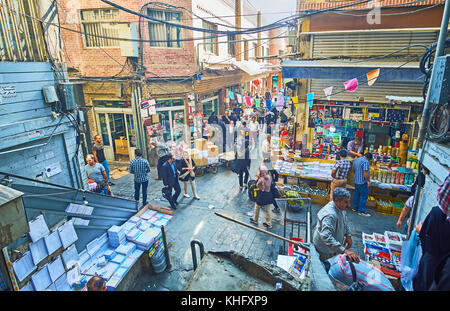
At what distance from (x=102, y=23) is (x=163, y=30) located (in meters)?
2.58

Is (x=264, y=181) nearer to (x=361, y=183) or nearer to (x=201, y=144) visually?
(x=361, y=183)

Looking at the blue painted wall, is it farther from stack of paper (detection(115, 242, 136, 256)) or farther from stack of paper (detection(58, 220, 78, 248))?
stack of paper (detection(115, 242, 136, 256))

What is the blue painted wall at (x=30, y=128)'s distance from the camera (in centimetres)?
548

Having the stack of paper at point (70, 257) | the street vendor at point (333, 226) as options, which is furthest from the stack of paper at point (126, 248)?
the street vendor at point (333, 226)

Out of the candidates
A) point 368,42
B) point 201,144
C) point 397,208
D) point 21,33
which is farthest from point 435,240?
point 201,144

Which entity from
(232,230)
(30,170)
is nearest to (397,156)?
(232,230)

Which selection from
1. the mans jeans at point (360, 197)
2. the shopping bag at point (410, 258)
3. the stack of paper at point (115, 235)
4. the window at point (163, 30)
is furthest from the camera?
the window at point (163, 30)

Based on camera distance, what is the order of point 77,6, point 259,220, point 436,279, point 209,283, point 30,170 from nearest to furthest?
point 436,279
point 209,283
point 30,170
point 259,220
point 77,6

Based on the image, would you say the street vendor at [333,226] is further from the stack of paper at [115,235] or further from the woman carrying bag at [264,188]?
the stack of paper at [115,235]

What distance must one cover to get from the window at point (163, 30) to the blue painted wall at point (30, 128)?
6459mm

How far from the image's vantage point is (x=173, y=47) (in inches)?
493

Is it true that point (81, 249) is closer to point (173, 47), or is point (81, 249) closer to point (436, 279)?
point (436, 279)

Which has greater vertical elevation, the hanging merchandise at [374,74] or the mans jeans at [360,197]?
the hanging merchandise at [374,74]

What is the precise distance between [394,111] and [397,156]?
164 centimetres
